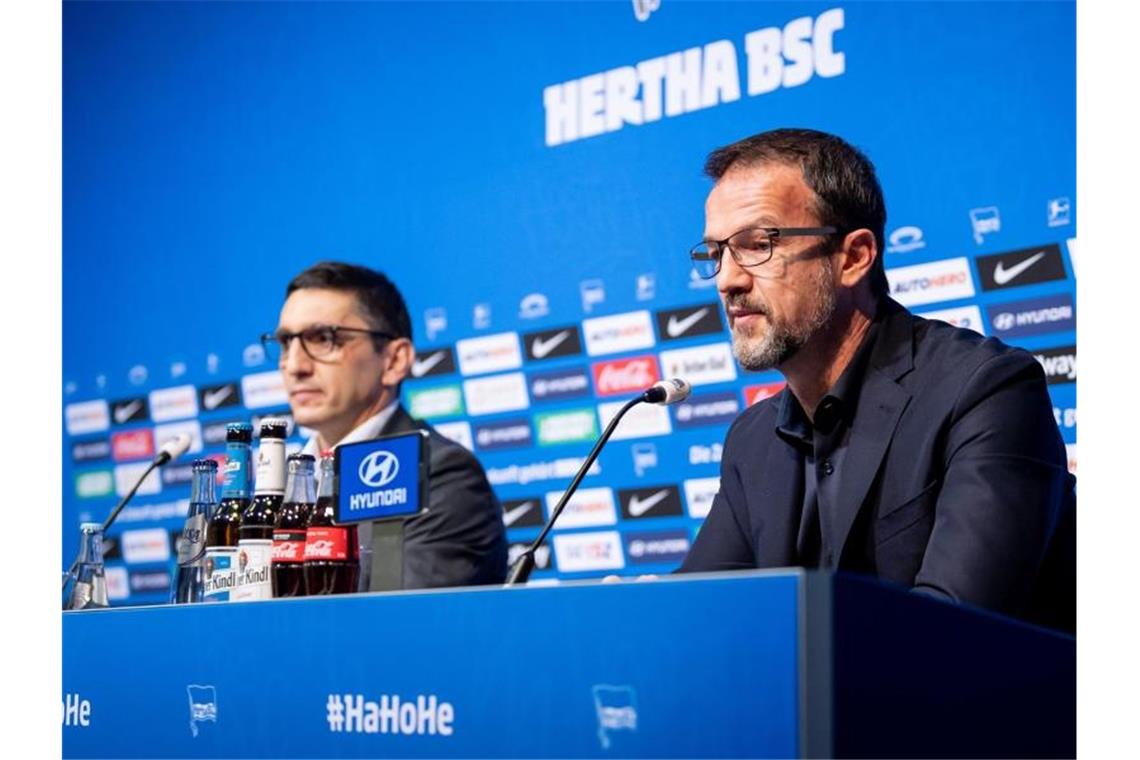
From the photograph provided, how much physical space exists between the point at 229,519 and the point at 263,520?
0.17 meters

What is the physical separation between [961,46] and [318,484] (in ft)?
6.91

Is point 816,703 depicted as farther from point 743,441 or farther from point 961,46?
point 961,46

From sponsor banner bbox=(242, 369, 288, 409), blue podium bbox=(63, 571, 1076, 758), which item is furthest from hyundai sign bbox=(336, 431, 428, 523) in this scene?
sponsor banner bbox=(242, 369, 288, 409)

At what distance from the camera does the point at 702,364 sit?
413 cm

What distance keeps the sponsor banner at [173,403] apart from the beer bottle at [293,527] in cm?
288

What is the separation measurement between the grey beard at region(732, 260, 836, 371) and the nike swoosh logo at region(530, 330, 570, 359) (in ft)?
6.05

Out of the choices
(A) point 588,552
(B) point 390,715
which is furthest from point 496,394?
(B) point 390,715

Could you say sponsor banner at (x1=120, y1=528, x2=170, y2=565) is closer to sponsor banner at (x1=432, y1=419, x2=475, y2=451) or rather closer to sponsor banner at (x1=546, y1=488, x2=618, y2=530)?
sponsor banner at (x1=432, y1=419, x2=475, y2=451)

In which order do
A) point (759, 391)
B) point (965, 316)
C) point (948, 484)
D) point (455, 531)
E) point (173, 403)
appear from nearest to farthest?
point (948, 484) < point (455, 531) < point (965, 316) < point (759, 391) < point (173, 403)

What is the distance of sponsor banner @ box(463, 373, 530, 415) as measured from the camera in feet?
14.7

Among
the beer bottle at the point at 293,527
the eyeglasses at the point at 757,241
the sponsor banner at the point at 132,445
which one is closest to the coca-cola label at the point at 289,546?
the beer bottle at the point at 293,527

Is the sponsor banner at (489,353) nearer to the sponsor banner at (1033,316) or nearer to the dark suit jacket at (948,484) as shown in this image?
the sponsor banner at (1033,316)

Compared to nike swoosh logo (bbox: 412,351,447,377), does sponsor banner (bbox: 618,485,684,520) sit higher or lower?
lower

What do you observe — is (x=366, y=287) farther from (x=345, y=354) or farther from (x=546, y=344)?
(x=546, y=344)
